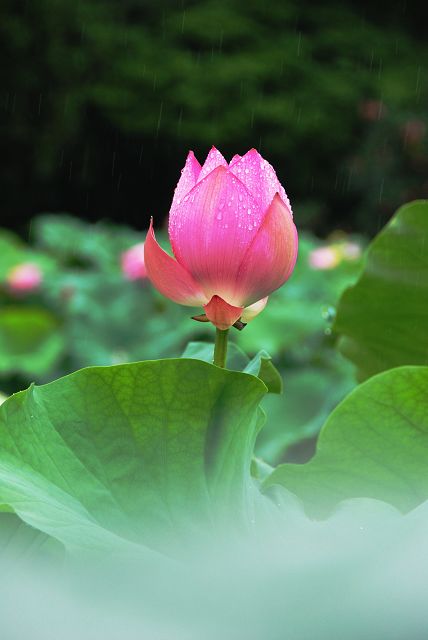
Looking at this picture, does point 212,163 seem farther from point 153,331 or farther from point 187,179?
point 153,331

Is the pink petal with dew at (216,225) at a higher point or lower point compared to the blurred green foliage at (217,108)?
lower

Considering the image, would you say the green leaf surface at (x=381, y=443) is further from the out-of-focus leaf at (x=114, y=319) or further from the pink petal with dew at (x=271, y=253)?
the out-of-focus leaf at (x=114, y=319)

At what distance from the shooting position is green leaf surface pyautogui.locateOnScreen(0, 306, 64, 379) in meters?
3.34

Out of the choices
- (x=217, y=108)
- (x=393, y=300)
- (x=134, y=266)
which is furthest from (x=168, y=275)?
(x=217, y=108)

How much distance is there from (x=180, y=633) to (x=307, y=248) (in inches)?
149

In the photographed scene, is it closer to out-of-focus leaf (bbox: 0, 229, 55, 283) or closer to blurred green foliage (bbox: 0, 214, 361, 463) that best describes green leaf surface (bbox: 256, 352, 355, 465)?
blurred green foliage (bbox: 0, 214, 361, 463)

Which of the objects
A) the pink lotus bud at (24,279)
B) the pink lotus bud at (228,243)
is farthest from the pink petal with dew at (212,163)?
the pink lotus bud at (24,279)

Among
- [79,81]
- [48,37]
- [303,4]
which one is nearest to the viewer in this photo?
[48,37]

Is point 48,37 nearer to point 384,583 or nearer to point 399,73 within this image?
point 399,73

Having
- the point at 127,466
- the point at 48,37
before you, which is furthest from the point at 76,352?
the point at 48,37

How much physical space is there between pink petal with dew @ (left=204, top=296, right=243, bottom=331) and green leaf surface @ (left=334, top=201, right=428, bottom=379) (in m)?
0.22

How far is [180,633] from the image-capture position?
27cm

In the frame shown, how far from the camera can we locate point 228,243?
0.45m

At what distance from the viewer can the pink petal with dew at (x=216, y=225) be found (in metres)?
0.45
